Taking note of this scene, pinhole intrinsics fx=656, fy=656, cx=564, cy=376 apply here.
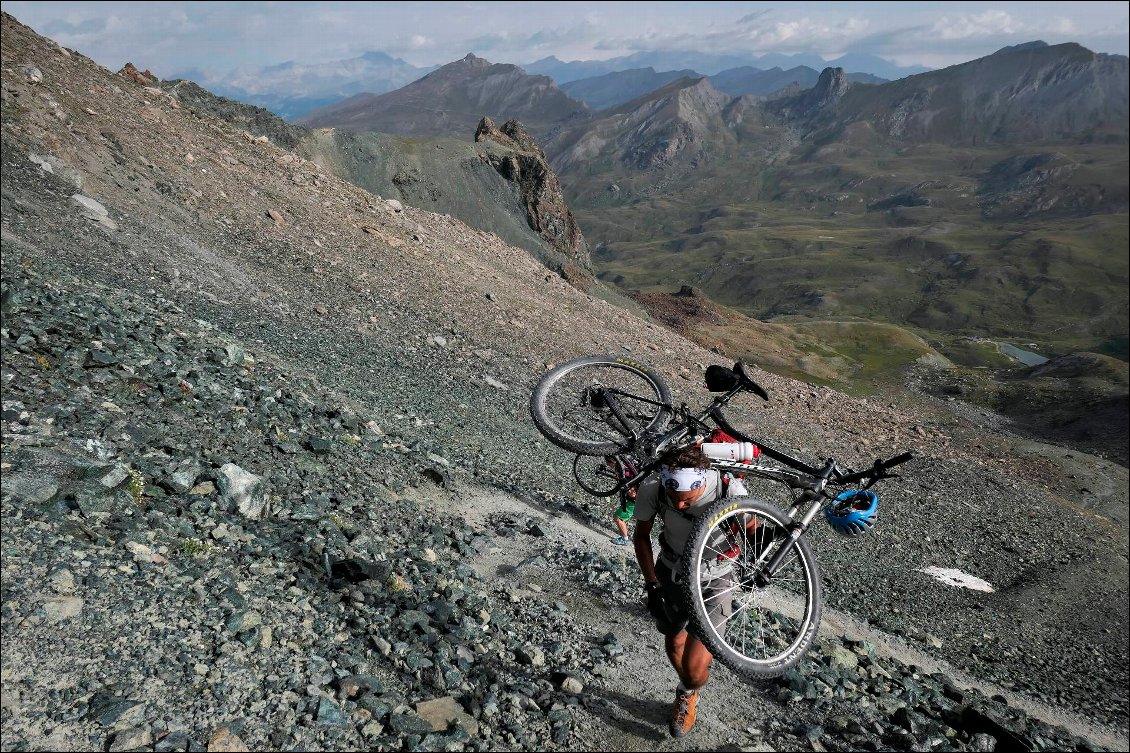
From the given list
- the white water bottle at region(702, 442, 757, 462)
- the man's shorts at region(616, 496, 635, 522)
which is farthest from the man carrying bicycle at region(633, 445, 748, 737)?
the man's shorts at region(616, 496, 635, 522)

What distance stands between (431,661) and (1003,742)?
814 centimetres

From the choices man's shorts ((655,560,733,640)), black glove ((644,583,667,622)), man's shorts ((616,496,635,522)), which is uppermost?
man's shorts ((655,560,733,640))

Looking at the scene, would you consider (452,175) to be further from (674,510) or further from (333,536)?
(674,510)

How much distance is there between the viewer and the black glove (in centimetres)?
772


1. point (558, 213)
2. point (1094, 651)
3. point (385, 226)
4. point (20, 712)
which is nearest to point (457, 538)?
point (20, 712)

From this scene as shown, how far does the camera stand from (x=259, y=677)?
6.59 metres

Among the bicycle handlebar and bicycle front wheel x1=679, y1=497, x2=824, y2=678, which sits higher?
the bicycle handlebar

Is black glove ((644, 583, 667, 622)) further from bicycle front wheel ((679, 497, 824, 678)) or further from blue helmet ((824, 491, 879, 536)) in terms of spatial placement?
blue helmet ((824, 491, 879, 536))

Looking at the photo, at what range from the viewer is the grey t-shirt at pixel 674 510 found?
743 cm

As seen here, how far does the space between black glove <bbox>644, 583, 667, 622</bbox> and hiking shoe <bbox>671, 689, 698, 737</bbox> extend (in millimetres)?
892

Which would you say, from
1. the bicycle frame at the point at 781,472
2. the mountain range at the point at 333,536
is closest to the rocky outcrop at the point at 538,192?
the mountain range at the point at 333,536

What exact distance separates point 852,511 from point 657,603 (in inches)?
97.0

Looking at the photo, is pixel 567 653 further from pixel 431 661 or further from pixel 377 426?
pixel 377 426

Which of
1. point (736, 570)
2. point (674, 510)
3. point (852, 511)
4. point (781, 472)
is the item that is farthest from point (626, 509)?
point (852, 511)
